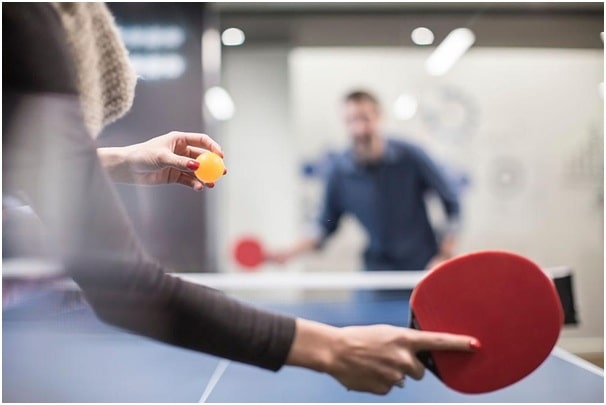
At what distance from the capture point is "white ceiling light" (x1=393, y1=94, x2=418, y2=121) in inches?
126

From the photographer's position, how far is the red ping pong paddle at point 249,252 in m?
2.78

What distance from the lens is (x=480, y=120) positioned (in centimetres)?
320

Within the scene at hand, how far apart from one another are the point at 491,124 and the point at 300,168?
990mm

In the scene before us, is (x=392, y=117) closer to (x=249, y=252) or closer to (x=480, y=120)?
(x=480, y=120)

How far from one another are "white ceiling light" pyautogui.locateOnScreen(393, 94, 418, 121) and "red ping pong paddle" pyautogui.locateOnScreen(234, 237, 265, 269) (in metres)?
0.97

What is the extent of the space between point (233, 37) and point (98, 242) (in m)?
2.20

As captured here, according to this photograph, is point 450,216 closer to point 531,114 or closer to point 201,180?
point 531,114

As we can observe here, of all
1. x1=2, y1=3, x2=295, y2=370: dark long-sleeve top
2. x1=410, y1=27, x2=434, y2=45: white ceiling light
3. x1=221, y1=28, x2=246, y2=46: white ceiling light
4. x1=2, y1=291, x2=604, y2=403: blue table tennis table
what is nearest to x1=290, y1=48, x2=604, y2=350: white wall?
x1=410, y1=27, x2=434, y2=45: white ceiling light

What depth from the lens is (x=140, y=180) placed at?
1.04 meters

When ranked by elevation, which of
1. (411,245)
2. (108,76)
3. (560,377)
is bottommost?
(560,377)

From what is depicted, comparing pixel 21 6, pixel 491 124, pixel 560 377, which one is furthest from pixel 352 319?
pixel 491 124

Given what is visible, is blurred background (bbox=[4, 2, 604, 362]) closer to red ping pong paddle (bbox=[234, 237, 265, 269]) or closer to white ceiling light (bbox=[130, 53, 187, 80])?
red ping pong paddle (bbox=[234, 237, 265, 269])

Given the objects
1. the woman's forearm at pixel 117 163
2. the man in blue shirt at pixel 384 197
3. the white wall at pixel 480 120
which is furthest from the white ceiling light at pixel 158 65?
the white wall at pixel 480 120

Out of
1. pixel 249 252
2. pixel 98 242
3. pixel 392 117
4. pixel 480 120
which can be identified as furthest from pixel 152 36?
pixel 480 120
